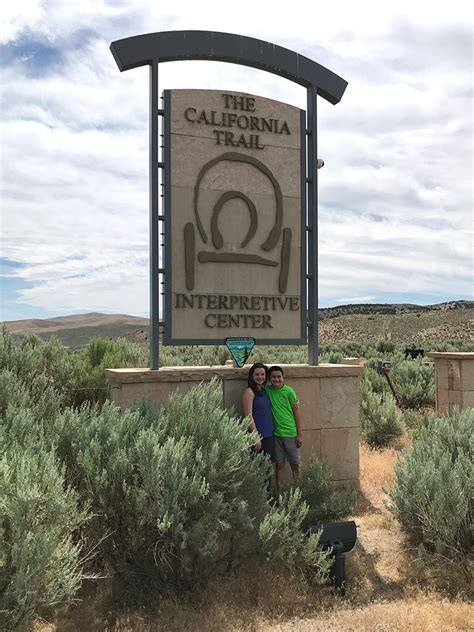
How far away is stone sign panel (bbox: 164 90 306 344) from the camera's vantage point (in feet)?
25.5

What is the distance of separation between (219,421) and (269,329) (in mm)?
2929

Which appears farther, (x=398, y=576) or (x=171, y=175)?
(x=171, y=175)

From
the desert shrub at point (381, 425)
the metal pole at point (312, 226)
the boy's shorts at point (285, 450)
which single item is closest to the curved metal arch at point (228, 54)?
the metal pole at point (312, 226)

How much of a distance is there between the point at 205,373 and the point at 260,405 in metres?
0.78

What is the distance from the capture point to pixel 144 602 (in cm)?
487

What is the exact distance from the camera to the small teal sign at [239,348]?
778 centimetres

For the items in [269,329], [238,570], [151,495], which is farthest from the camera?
[269,329]

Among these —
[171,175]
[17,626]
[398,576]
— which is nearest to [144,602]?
[17,626]

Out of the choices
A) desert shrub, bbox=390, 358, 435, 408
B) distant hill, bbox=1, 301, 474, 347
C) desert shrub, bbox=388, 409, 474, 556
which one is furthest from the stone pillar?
distant hill, bbox=1, 301, 474, 347

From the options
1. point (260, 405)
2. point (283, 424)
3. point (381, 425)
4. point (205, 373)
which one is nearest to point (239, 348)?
point (205, 373)

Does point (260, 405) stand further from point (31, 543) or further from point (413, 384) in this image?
point (413, 384)

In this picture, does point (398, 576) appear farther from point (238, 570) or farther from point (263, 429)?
point (263, 429)

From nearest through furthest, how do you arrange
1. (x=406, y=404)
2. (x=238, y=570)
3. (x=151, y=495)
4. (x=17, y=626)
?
(x=17, y=626) < (x=151, y=495) < (x=238, y=570) < (x=406, y=404)

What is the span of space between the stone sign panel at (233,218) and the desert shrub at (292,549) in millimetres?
3119
